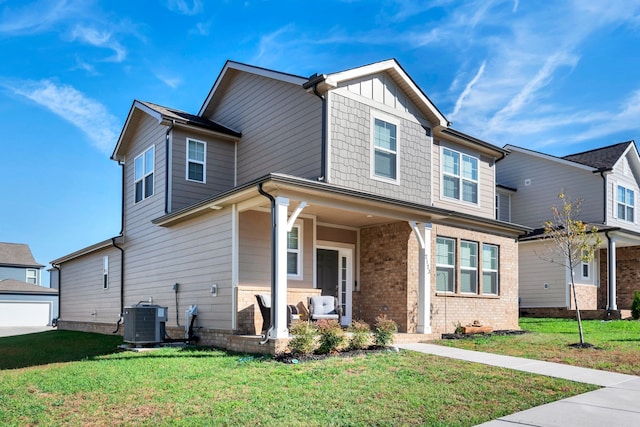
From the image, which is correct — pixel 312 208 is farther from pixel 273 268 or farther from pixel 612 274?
pixel 612 274

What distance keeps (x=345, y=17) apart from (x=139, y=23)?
5.42 metres

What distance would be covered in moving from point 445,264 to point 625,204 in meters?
13.6

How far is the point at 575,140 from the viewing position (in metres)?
28.1

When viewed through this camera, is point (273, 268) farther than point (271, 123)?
No

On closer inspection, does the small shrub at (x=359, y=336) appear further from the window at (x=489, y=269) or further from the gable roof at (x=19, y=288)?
the gable roof at (x=19, y=288)

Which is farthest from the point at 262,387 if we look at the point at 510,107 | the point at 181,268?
the point at 510,107

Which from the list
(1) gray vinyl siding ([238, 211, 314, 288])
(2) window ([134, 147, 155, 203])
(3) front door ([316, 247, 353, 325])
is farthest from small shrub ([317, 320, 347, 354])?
(2) window ([134, 147, 155, 203])

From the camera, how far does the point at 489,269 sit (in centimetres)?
1633

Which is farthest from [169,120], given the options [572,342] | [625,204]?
[625,204]

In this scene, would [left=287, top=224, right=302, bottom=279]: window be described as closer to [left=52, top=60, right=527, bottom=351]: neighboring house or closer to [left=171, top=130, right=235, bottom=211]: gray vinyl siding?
[left=52, top=60, right=527, bottom=351]: neighboring house

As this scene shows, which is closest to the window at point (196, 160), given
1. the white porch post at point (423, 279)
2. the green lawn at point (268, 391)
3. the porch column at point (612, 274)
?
the white porch post at point (423, 279)

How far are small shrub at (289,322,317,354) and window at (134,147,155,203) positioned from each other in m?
8.50

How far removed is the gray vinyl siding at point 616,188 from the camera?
2302cm

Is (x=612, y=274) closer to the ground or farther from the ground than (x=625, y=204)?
closer to the ground
